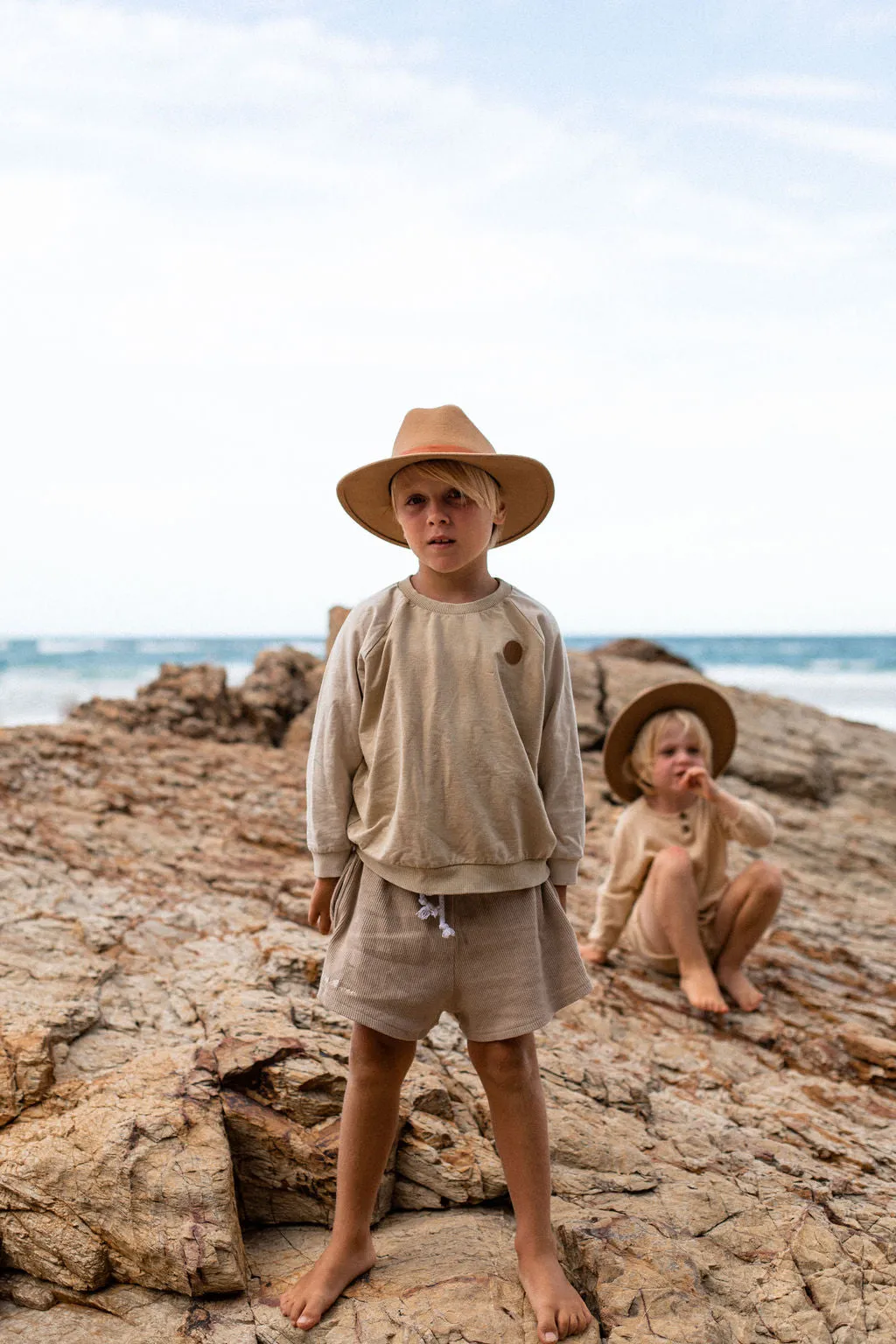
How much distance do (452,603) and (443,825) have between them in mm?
535

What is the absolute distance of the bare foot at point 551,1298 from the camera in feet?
7.45

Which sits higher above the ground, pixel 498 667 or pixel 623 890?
pixel 498 667

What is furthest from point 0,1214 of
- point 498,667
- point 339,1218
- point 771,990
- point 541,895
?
point 771,990

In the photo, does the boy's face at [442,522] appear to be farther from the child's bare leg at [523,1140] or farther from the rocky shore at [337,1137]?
the rocky shore at [337,1137]

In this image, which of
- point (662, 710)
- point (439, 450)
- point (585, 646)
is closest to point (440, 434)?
point (439, 450)

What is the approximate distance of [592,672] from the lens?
7.98 m

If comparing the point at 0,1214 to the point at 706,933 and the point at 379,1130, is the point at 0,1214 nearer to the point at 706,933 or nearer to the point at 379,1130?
the point at 379,1130

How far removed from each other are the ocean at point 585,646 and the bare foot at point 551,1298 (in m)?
21.8

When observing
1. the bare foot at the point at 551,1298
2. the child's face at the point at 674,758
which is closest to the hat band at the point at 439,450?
the bare foot at the point at 551,1298

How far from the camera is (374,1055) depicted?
2486mm

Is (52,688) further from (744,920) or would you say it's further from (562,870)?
(562,870)

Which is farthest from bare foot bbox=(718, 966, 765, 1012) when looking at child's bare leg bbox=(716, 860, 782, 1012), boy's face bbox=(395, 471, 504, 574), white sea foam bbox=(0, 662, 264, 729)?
white sea foam bbox=(0, 662, 264, 729)

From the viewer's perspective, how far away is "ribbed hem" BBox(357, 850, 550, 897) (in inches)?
94.8

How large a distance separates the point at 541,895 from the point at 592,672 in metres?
5.49
